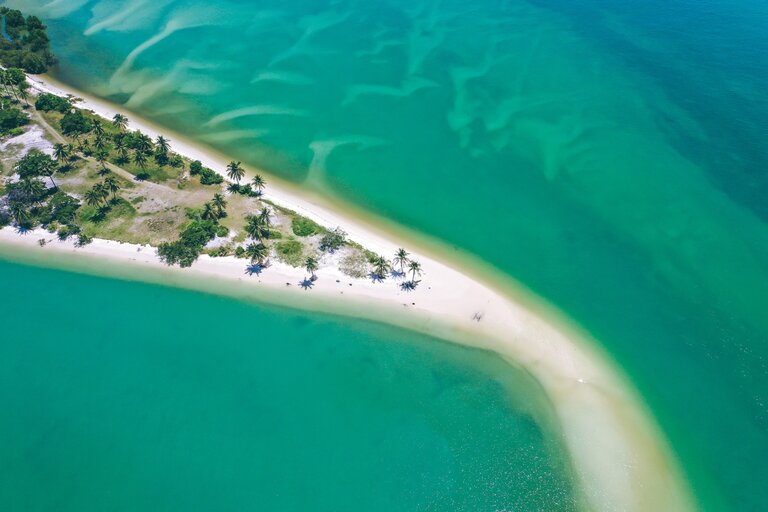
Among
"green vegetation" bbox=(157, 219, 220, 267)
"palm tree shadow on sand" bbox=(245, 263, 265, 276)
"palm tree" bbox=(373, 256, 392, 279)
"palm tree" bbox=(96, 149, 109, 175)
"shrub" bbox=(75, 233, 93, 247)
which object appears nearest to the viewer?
"palm tree" bbox=(373, 256, 392, 279)

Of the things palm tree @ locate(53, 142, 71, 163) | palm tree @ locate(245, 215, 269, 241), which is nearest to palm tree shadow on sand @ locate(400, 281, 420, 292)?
palm tree @ locate(245, 215, 269, 241)

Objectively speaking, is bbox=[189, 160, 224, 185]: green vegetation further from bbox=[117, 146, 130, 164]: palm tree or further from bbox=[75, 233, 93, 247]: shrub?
bbox=[75, 233, 93, 247]: shrub

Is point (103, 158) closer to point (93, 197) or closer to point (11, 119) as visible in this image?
point (93, 197)

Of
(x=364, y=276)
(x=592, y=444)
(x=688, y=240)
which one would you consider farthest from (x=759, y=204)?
(x=364, y=276)

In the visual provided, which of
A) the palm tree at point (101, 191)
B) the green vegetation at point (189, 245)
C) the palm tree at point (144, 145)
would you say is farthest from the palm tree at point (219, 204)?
the palm tree at point (144, 145)

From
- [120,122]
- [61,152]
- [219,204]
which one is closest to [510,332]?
[219,204]

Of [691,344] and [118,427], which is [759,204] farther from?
[118,427]

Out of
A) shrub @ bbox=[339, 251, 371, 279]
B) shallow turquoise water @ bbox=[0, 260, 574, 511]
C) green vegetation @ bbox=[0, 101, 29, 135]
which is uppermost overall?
green vegetation @ bbox=[0, 101, 29, 135]
